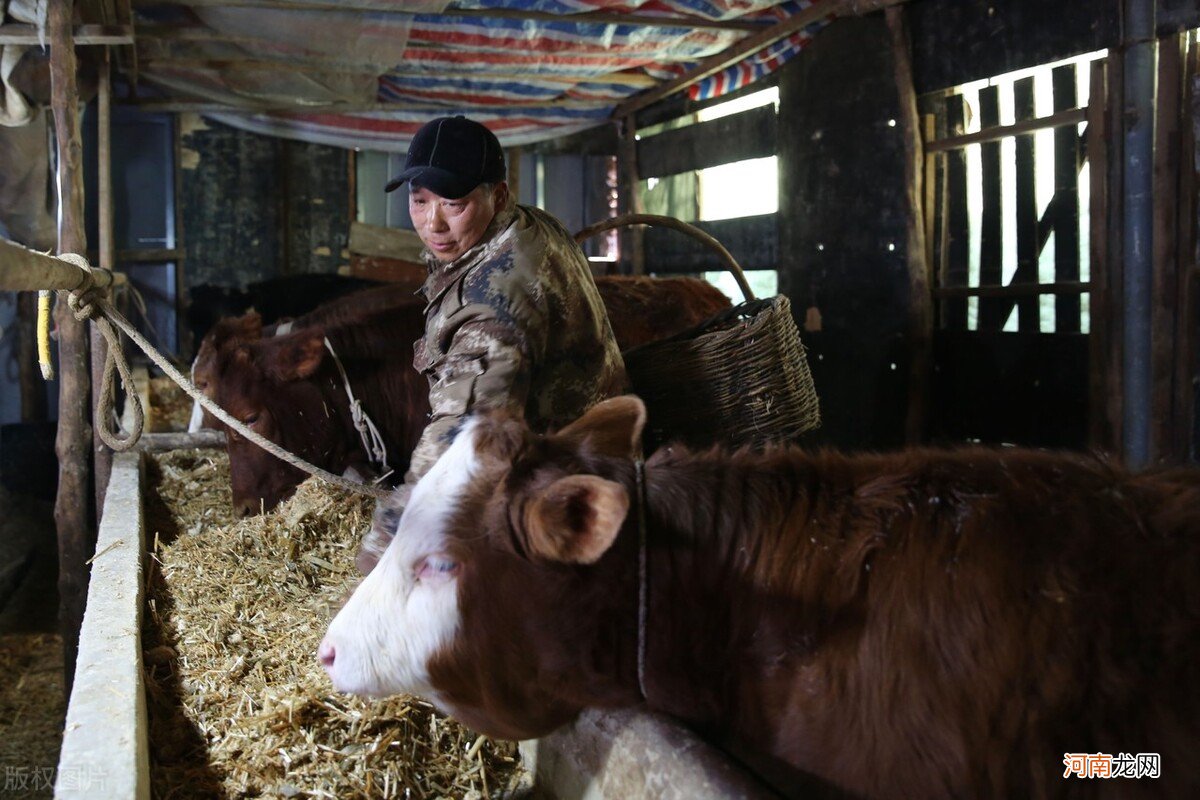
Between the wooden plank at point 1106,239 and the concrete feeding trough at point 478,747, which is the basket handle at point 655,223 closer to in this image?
the wooden plank at point 1106,239

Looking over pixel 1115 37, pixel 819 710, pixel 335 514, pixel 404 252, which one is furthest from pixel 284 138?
pixel 819 710

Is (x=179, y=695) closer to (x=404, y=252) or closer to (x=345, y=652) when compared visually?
(x=345, y=652)

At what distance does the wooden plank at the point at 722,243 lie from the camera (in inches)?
304

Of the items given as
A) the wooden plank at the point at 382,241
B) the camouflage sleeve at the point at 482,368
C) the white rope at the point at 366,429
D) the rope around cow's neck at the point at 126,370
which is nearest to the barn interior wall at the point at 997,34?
the camouflage sleeve at the point at 482,368

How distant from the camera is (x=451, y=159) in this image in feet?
9.54

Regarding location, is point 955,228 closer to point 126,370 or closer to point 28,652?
→ point 126,370

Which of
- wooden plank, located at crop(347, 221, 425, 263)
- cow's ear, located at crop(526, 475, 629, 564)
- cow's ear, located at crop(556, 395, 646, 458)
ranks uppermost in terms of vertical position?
wooden plank, located at crop(347, 221, 425, 263)

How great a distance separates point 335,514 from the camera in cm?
409

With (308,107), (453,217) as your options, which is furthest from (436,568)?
(308,107)

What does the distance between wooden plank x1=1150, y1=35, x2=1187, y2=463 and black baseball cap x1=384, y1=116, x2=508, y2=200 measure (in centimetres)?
334

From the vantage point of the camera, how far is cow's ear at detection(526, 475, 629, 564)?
1.75 metres

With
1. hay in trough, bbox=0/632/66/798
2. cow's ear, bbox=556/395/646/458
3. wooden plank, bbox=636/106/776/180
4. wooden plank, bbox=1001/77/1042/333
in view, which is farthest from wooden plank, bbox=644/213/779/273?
cow's ear, bbox=556/395/646/458

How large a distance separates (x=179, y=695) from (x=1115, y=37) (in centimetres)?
493

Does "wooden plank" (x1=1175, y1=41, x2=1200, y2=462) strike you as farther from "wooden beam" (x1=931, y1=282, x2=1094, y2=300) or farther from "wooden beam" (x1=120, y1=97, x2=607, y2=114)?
"wooden beam" (x1=120, y1=97, x2=607, y2=114)
